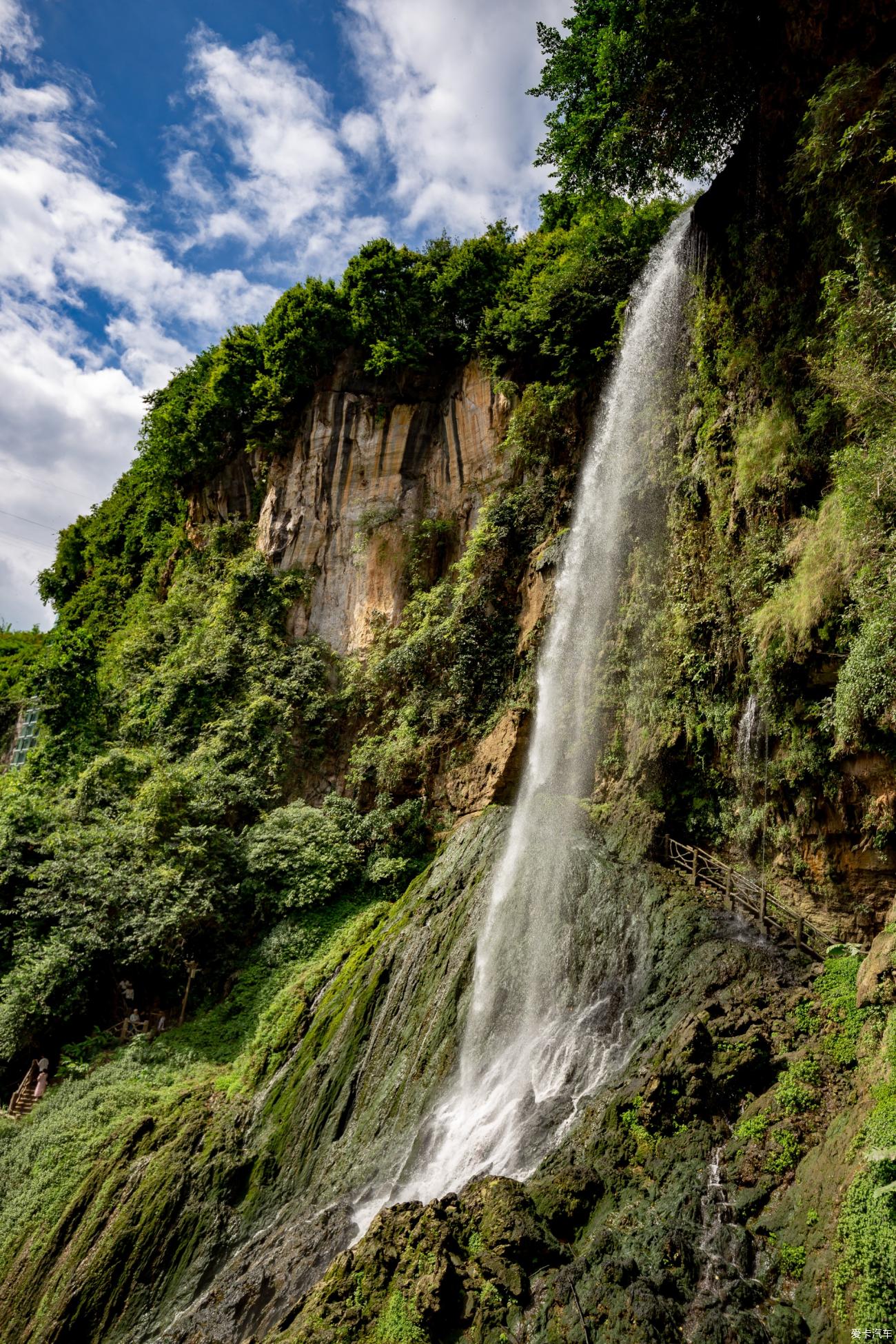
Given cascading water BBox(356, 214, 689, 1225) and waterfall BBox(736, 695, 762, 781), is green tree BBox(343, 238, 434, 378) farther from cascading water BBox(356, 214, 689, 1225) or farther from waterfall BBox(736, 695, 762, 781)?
waterfall BBox(736, 695, 762, 781)

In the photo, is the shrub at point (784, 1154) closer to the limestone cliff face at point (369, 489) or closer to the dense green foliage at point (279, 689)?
the dense green foliage at point (279, 689)

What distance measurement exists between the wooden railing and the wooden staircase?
42.3 ft

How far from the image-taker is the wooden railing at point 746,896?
9086mm

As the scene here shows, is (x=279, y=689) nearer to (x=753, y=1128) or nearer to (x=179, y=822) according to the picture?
(x=179, y=822)

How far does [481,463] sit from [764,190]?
9814mm

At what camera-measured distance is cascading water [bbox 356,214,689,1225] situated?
28.3 feet

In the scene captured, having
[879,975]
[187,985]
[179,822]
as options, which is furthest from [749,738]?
[179,822]

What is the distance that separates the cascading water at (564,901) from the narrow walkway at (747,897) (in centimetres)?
133

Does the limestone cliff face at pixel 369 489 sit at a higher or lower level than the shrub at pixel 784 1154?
higher

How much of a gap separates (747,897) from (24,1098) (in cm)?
1394

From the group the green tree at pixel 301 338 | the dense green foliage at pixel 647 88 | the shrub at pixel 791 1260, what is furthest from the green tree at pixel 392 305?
the shrub at pixel 791 1260

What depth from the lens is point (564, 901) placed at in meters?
11.1

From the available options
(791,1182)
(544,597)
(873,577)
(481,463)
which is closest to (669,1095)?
(791,1182)

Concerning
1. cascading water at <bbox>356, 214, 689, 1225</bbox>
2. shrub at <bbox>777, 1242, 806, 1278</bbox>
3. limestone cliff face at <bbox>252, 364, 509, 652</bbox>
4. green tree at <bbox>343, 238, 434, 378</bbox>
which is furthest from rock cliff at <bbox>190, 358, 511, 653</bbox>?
shrub at <bbox>777, 1242, 806, 1278</bbox>
